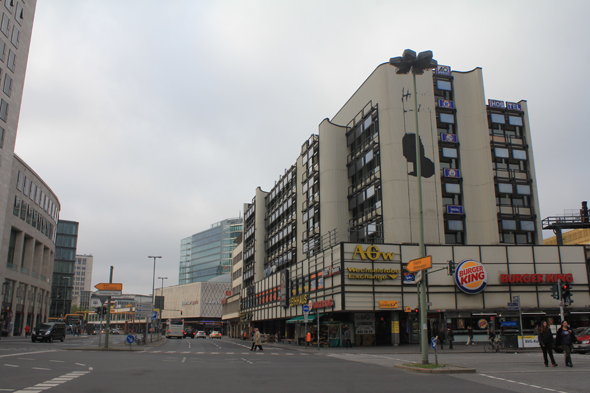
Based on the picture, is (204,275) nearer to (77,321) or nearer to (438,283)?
(77,321)

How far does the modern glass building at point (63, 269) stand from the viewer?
120 meters

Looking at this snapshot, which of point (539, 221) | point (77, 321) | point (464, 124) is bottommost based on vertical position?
point (77, 321)

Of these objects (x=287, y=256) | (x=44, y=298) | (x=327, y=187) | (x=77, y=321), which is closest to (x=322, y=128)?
(x=327, y=187)

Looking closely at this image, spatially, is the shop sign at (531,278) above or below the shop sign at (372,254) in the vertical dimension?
below

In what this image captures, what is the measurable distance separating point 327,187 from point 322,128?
6.94 metres

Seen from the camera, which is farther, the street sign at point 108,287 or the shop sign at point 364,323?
the shop sign at point 364,323

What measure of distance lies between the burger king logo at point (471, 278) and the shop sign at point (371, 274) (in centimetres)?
540

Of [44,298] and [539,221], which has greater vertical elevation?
[539,221]

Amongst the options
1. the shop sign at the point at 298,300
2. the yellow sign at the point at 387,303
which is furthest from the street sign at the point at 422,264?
the shop sign at the point at 298,300

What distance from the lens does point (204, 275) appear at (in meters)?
181

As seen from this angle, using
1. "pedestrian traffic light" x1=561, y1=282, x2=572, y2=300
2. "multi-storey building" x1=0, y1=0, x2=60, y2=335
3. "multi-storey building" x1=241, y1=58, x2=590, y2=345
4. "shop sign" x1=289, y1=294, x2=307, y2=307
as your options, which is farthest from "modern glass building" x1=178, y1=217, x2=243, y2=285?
"pedestrian traffic light" x1=561, y1=282, x2=572, y2=300

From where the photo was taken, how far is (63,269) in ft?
403

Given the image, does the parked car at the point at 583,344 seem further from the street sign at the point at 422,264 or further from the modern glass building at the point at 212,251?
the modern glass building at the point at 212,251

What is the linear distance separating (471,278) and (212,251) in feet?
472
